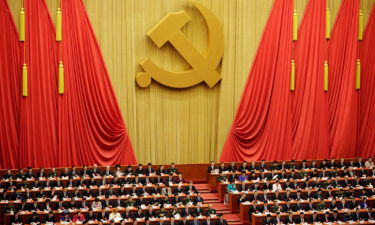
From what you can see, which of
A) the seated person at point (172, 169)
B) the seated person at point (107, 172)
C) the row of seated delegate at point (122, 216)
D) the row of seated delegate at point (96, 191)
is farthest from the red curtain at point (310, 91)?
the seated person at point (107, 172)

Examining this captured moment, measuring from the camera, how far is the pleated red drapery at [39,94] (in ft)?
44.5

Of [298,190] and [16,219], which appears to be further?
[298,190]

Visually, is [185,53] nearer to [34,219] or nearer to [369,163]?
[369,163]

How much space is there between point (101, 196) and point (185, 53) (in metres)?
3.80

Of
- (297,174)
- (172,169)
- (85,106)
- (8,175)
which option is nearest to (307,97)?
(297,174)

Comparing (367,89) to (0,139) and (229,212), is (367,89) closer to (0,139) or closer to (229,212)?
(229,212)

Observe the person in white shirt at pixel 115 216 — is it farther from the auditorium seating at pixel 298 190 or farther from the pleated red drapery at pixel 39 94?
the pleated red drapery at pixel 39 94

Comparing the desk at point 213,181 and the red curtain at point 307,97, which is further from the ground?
the red curtain at point 307,97

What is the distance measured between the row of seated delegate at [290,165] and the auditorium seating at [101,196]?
105 cm

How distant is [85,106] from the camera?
1392cm

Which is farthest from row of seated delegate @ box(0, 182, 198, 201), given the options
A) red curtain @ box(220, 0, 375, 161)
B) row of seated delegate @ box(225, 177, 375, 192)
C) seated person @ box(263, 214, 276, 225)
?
red curtain @ box(220, 0, 375, 161)

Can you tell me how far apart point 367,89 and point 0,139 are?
8374mm

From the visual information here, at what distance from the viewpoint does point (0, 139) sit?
44.2 feet

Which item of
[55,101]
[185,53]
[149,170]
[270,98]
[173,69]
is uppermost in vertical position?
[185,53]
